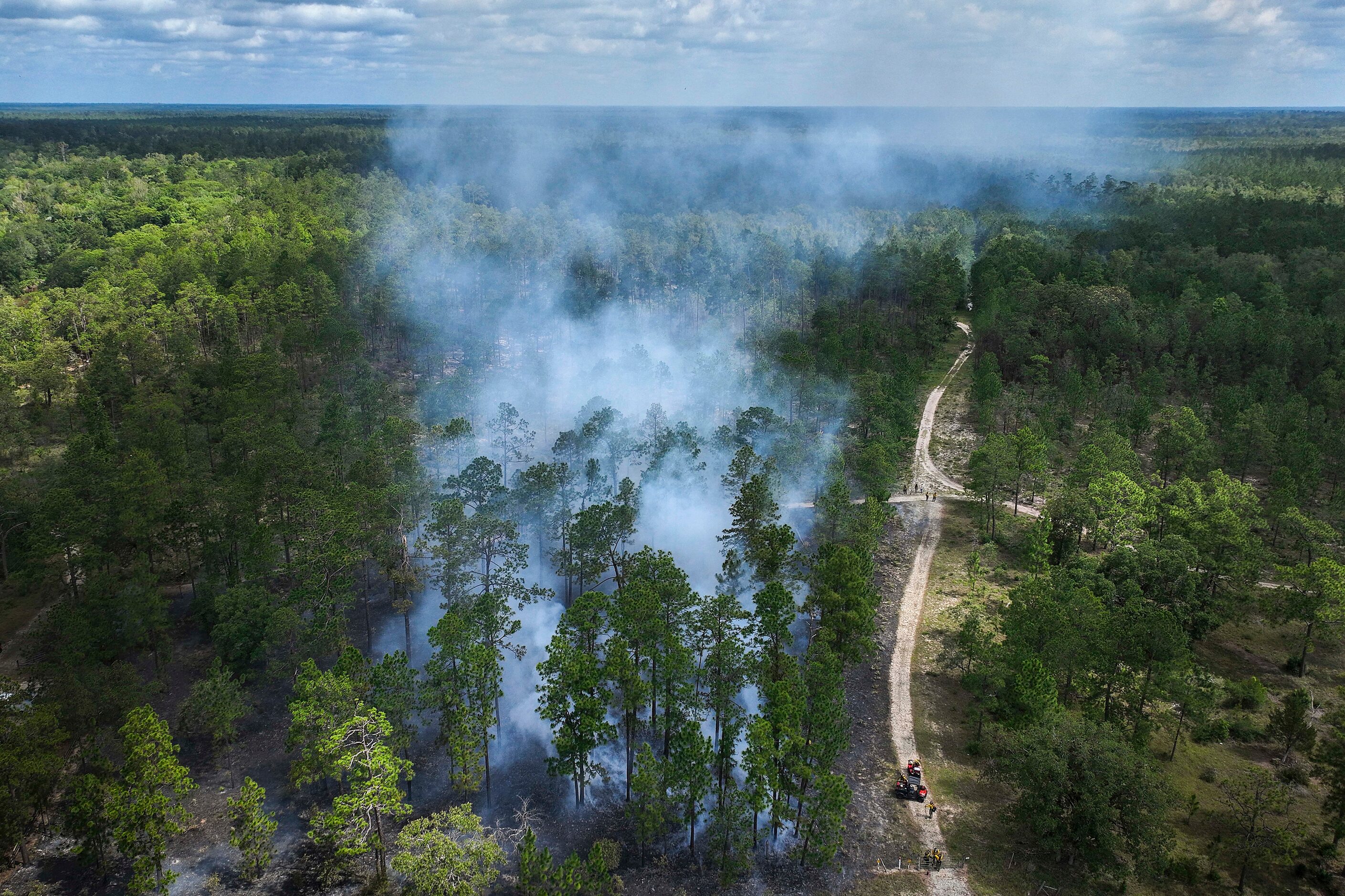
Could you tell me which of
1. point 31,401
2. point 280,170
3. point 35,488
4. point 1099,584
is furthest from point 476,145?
point 1099,584

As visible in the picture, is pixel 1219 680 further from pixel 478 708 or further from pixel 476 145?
pixel 476 145

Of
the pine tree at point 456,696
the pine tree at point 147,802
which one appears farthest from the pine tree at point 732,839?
the pine tree at point 147,802

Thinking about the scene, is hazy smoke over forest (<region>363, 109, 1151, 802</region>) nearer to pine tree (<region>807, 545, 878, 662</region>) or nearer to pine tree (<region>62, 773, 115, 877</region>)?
pine tree (<region>807, 545, 878, 662</region>)

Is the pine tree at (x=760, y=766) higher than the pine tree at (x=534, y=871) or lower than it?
higher

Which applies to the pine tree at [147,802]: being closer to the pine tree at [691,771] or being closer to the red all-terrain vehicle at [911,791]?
the pine tree at [691,771]

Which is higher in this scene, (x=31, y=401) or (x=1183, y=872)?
(x=31, y=401)

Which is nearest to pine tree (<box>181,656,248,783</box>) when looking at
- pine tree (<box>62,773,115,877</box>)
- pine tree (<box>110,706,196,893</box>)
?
pine tree (<box>110,706,196,893</box>)

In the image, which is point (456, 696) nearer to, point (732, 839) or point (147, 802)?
point (147, 802)
